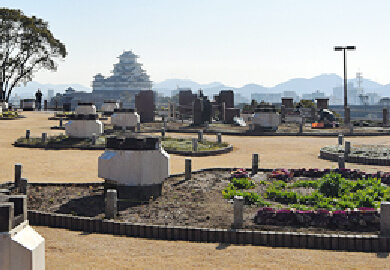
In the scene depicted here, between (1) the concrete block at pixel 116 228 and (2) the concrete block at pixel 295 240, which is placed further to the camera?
(1) the concrete block at pixel 116 228

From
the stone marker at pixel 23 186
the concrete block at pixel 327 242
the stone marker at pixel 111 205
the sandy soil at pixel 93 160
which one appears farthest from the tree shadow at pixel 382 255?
the sandy soil at pixel 93 160

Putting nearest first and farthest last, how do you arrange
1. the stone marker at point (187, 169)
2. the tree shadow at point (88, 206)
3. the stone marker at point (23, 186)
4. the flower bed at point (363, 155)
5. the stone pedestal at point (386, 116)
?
the tree shadow at point (88, 206)
the stone marker at point (23, 186)
the stone marker at point (187, 169)
the flower bed at point (363, 155)
the stone pedestal at point (386, 116)

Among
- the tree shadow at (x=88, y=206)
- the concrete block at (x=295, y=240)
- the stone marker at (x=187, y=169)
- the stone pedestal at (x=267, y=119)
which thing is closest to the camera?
the concrete block at (x=295, y=240)

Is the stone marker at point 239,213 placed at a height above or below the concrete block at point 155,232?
above

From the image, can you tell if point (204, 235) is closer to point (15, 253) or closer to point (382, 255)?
point (382, 255)

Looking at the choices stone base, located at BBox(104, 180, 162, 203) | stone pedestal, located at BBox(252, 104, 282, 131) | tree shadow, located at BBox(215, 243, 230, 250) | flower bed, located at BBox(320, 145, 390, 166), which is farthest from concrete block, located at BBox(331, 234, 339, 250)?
stone pedestal, located at BBox(252, 104, 282, 131)

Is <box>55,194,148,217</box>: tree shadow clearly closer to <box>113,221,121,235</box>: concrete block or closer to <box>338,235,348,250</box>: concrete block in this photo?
<box>113,221,121,235</box>: concrete block

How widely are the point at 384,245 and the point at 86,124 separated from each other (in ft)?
64.1

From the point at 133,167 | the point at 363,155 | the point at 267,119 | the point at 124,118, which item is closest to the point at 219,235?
the point at 133,167

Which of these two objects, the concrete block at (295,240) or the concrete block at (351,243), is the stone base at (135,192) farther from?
the concrete block at (351,243)

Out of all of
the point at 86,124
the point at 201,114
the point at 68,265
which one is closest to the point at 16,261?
the point at 68,265

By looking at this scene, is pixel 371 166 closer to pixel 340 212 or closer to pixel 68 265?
pixel 340 212

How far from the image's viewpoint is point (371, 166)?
18.4 m

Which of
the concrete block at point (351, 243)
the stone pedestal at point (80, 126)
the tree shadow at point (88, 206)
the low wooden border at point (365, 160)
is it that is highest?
the stone pedestal at point (80, 126)
